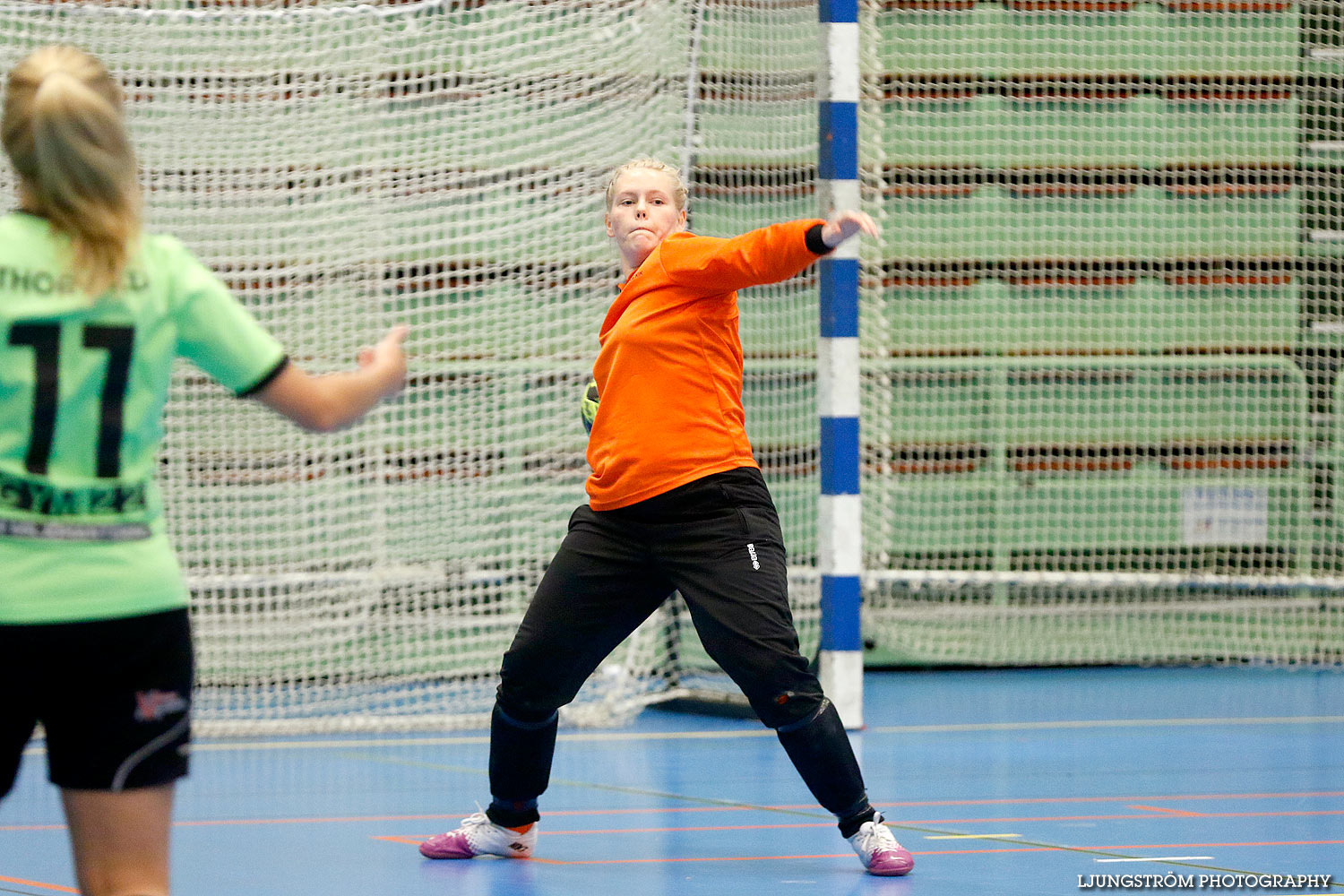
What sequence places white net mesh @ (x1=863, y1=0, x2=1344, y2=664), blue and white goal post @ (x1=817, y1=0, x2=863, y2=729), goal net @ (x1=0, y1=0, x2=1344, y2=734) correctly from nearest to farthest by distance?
blue and white goal post @ (x1=817, y1=0, x2=863, y2=729)
goal net @ (x1=0, y1=0, x2=1344, y2=734)
white net mesh @ (x1=863, y1=0, x2=1344, y2=664)

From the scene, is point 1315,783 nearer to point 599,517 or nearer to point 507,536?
point 599,517

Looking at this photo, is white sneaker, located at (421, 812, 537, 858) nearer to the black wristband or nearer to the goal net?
the black wristband

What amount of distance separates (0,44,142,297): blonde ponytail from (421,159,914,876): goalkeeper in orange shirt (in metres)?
1.85

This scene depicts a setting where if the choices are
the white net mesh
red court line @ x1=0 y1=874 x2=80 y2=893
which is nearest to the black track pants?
red court line @ x1=0 y1=874 x2=80 y2=893

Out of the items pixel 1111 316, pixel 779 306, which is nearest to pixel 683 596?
pixel 779 306

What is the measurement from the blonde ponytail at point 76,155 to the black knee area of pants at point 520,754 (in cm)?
218

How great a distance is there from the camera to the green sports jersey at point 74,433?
2117 millimetres

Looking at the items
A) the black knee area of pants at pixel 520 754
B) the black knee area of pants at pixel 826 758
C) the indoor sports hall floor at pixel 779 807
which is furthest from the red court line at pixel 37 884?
the black knee area of pants at pixel 826 758

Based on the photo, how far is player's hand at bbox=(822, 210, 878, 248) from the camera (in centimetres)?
346

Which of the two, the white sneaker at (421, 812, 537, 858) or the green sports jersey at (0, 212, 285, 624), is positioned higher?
the green sports jersey at (0, 212, 285, 624)

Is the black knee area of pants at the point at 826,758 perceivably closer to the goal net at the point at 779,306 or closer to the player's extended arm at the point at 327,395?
the player's extended arm at the point at 327,395

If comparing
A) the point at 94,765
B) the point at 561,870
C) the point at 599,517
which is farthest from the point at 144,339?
the point at 561,870

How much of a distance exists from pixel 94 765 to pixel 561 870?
208 centimetres

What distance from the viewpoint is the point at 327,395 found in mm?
2336
